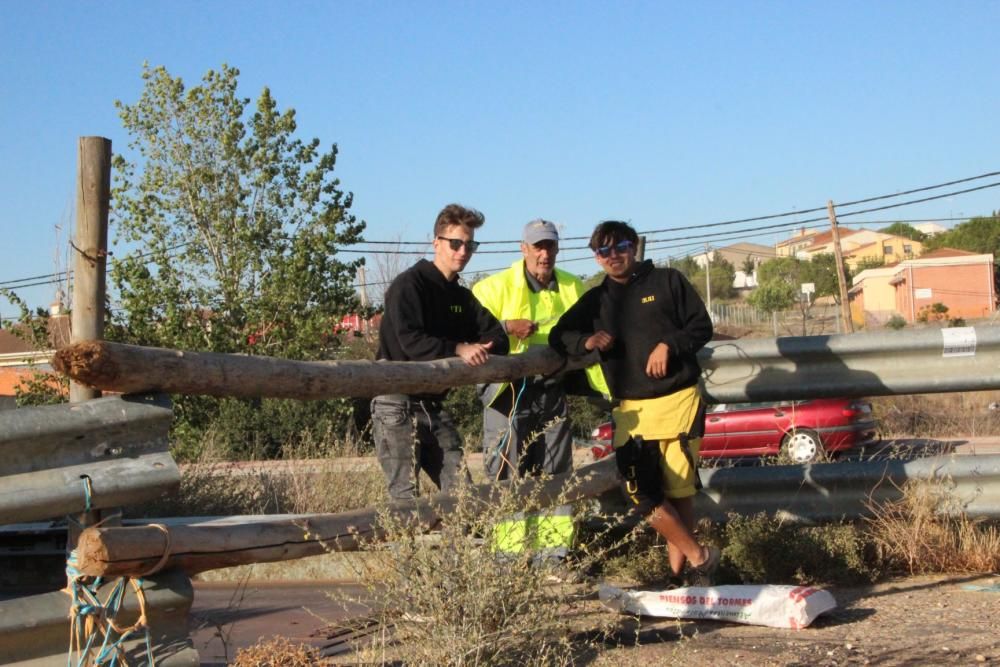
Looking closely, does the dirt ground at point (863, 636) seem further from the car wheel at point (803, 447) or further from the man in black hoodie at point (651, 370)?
the car wheel at point (803, 447)

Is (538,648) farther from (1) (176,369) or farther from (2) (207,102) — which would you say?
(2) (207,102)

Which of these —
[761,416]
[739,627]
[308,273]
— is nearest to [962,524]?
[739,627]

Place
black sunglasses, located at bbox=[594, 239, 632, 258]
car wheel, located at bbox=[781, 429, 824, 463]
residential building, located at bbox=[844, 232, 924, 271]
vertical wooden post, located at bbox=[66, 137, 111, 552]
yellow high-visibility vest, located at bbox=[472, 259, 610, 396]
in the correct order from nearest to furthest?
1. vertical wooden post, located at bbox=[66, 137, 111, 552]
2. black sunglasses, located at bbox=[594, 239, 632, 258]
3. yellow high-visibility vest, located at bbox=[472, 259, 610, 396]
4. car wheel, located at bbox=[781, 429, 824, 463]
5. residential building, located at bbox=[844, 232, 924, 271]

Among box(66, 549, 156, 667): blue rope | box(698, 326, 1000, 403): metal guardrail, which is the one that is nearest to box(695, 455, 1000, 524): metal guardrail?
box(698, 326, 1000, 403): metal guardrail

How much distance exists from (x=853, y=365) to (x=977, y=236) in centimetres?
7677

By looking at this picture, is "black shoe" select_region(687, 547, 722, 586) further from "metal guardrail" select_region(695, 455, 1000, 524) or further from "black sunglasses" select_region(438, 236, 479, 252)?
"black sunglasses" select_region(438, 236, 479, 252)

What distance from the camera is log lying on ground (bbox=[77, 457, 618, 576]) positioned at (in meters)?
3.56

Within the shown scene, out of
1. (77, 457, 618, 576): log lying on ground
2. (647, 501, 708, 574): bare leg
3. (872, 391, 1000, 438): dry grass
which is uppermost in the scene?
(77, 457, 618, 576): log lying on ground

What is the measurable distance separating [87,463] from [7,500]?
0.87ft

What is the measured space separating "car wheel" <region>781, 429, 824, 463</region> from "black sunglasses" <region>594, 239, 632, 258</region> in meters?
2.00

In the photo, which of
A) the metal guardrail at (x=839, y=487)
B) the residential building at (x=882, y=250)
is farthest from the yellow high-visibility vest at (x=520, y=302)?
the residential building at (x=882, y=250)

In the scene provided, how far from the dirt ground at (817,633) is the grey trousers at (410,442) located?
0.70 m

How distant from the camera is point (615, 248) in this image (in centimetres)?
589

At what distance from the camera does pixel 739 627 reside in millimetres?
5129
